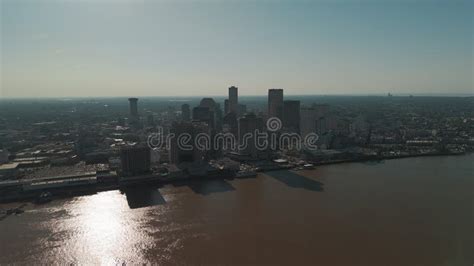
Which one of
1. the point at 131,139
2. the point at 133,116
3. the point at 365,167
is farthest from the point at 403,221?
the point at 133,116

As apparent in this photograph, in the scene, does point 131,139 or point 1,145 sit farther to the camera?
point 131,139

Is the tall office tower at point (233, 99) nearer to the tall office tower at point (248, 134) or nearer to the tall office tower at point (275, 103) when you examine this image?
the tall office tower at point (275, 103)

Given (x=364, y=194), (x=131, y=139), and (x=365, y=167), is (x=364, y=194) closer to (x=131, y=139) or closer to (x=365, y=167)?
(x=365, y=167)

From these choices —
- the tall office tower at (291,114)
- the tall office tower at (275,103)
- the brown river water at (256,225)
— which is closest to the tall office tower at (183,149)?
the brown river water at (256,225)

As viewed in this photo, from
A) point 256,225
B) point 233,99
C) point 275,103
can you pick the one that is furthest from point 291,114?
point 256,225

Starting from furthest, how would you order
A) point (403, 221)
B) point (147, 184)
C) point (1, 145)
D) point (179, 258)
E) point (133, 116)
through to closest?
point (133, 116) → point (1, 145) → point (147, 184) → point (403, 221) → point (179, 258)

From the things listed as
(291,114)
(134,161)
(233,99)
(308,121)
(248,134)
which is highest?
(233,99)

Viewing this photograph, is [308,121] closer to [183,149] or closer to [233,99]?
[183,149]
